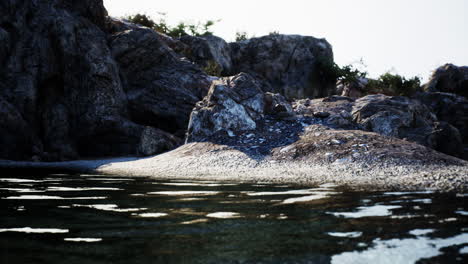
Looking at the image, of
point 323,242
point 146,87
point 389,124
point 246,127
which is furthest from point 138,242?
point 146,87

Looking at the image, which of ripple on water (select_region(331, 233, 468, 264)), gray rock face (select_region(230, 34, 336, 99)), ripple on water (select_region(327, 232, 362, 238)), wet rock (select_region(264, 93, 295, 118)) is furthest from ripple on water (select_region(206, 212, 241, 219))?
gray rock face (select_region(230, 34, 336, 99))

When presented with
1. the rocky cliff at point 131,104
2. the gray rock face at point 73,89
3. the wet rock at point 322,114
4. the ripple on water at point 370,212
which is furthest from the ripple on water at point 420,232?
the gray rock face at point 73,89

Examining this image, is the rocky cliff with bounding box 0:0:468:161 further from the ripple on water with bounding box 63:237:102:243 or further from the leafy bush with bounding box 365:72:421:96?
the ripple on water with bounding box 63:237:102:243

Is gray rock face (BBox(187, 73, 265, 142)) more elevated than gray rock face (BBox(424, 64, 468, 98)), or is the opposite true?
gray rock face (BBox(424, 64, 468, 98))

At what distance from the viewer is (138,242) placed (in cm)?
270

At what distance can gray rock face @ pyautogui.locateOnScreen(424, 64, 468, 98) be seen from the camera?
78.2 ft

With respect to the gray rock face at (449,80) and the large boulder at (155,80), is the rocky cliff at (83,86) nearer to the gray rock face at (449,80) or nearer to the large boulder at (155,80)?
the large boulder at (155,80)

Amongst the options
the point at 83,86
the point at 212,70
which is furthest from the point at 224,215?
the point at 212,70

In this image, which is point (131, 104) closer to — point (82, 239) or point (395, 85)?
point (82, 239)

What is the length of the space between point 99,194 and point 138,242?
9.26 feet

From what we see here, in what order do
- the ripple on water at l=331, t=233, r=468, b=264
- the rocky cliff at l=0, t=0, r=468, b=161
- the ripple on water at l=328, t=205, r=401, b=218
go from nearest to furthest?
the ripple on water at l=331, t=233, r=468, b=264 → the ripple on water at l=328, t=205, r=401, b=218 → the rocky cliff at l=0, t=0, r=468, b=161

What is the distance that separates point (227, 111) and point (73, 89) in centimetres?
724

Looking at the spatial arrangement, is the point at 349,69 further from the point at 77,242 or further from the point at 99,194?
the point at 77,242

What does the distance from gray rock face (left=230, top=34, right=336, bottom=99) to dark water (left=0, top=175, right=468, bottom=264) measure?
68.3ft
